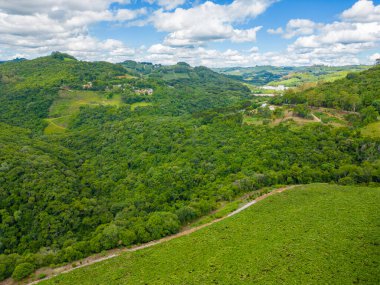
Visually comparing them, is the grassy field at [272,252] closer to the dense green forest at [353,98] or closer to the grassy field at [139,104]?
the dense green forest at [353,98]

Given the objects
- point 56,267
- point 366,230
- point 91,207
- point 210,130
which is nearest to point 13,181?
point 91,207

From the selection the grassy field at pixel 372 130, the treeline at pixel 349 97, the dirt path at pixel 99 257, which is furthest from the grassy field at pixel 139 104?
the grassy field at pixel 372 130

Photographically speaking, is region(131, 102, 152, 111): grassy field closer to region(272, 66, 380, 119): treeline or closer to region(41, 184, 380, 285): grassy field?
region(272, 66, 380, 119): treeline

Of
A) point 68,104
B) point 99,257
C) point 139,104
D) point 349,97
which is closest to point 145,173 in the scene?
point 99,257

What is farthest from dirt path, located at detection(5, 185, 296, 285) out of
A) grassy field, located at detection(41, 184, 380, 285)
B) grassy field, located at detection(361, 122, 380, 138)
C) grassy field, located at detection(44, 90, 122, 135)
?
grassy field, located at detection(44, 90, 122, 135)

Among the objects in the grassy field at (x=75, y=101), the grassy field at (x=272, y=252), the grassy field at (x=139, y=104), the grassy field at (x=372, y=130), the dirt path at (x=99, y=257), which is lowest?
the dirt path at (x=99, y=257)

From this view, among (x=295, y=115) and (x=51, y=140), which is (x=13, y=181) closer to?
(x=51, y=140)
